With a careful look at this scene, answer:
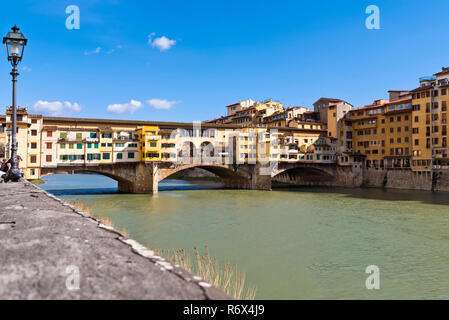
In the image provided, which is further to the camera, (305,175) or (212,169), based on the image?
(305,175)

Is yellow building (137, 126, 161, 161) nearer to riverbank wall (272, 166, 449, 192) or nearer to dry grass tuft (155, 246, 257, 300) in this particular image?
dry grass tuft (155, 246, 257, 300)

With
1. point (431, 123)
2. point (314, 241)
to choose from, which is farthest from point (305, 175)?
point (314, 241)

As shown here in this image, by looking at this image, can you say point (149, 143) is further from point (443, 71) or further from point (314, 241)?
point (443, 71)

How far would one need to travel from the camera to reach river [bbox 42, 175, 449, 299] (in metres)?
11.4

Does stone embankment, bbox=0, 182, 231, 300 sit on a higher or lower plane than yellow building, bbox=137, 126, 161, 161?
lower

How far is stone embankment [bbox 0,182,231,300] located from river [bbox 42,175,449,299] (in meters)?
6.86

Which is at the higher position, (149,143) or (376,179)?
(149,143)

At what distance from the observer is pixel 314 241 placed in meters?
18.2

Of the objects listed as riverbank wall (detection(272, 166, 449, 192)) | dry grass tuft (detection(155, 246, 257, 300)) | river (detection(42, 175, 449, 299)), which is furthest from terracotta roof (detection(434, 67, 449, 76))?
dry grass tuft (detection(155, 246, 257, 300))

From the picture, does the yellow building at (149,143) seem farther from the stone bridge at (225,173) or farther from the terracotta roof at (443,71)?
the terracotta roof at (443,71)

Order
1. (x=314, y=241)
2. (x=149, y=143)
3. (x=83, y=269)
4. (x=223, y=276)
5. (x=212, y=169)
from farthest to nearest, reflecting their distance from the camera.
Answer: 1. (x=212, y=169)
2. (x=149, y=143)
3. (x=314, y=241)
4. (x=223, y=276)
5. (x=83, y=269)

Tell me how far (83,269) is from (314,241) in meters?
16.1

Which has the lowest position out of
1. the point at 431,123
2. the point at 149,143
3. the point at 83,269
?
the point at 83,269
